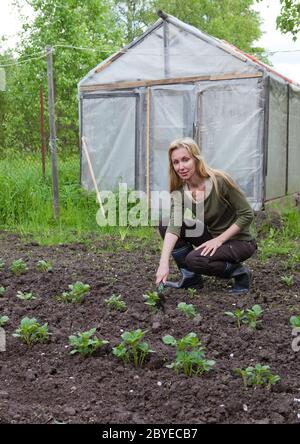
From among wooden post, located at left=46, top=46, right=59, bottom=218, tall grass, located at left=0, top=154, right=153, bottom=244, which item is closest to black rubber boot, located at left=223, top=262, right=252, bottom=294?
tall grass, located at left=0, top=154, right=153, bottom=244

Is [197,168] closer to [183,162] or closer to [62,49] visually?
[183,162]

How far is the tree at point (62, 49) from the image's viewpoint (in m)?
12.3

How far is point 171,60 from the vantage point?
8156 mm

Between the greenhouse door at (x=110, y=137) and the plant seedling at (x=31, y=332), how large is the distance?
5540 mm

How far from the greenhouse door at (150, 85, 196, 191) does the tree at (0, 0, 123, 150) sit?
336cm

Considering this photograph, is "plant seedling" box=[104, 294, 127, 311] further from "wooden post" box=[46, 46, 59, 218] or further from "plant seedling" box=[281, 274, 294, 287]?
"wooden post" box=[46, 46, 59, 218]

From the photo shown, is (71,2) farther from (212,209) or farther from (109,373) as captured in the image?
(109,373)

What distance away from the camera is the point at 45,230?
22.0 ft

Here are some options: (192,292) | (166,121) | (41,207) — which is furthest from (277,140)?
(192,292)

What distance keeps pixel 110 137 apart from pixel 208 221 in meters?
4.96

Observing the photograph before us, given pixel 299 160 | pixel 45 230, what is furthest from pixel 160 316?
pixel 299 160

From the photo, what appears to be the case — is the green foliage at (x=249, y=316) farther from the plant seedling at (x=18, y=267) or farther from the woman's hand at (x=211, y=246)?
the plant seedling at (x=18, y=267)

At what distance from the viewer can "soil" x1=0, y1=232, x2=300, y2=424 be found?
7.59 ft
